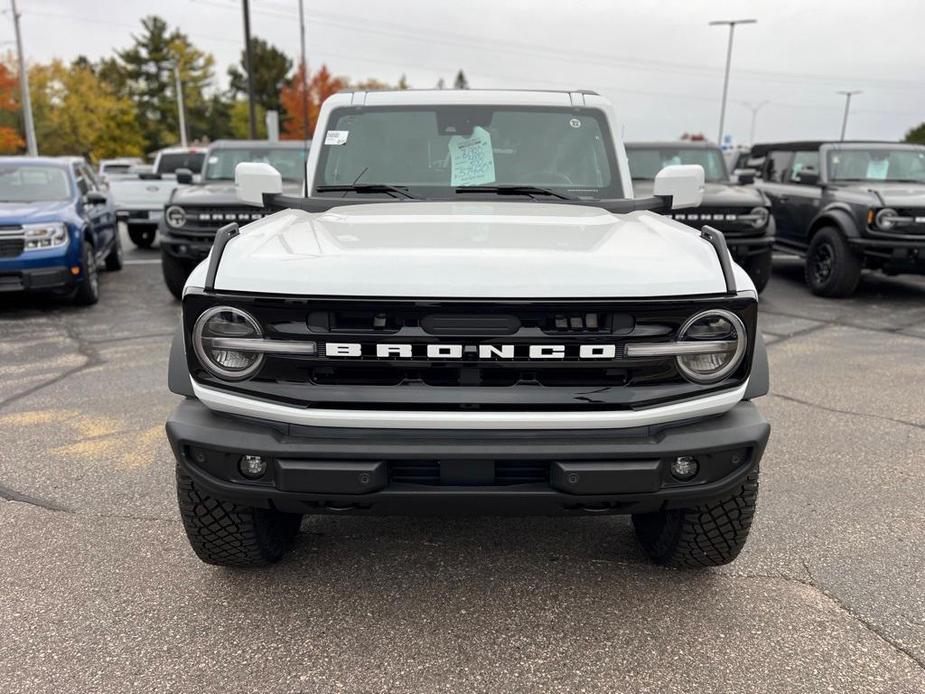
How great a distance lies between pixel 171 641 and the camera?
2.53 m

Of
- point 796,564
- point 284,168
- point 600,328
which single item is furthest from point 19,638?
point 284,168

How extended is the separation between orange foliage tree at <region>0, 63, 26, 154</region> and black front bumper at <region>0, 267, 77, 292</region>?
45.6 metres

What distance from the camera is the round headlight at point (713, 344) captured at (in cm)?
232

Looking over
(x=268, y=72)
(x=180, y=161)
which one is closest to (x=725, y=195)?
Answer: (x=180, y=161)

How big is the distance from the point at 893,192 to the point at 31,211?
9617mm

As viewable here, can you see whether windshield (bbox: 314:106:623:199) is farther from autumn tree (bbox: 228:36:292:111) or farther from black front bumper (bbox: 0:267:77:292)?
autumn tree (bbox: 228:36:292:111)

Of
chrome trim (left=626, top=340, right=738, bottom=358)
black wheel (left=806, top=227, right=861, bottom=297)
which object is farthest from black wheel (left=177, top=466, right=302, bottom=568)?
black wheel (left=806, top=227, right=861, bottom=297)

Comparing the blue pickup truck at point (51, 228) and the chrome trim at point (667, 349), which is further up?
the chrome trim at point (667, 349)

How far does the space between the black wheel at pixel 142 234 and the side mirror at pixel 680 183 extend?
41.2ft

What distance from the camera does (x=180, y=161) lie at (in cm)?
1722

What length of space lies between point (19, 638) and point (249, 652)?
81 cm

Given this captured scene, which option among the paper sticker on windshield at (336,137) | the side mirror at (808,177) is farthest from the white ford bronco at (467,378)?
the side mirror at (808,177)

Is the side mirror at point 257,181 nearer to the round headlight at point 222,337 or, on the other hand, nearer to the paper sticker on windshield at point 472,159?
the paper sticker on windshield at point 472,159

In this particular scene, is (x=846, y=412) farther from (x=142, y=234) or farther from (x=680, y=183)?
(x=142, y=234)
